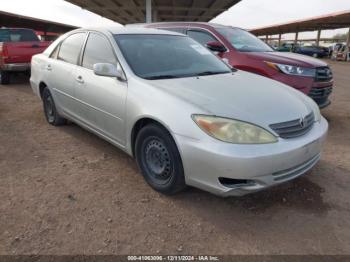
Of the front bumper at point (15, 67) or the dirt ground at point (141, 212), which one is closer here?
the dirt ground at point (141, 212)

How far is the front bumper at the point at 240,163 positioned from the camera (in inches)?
102

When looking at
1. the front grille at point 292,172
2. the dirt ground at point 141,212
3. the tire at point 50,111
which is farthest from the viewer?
the tire at point 50,111

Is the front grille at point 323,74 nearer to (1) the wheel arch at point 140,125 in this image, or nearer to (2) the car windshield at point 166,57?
(2) the car windshield at point 166,57

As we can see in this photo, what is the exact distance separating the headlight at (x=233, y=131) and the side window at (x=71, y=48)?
2.46 m

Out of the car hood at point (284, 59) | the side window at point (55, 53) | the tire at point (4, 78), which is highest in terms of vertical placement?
the side window at point (55, 53)

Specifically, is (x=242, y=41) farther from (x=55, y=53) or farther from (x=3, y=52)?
(x=3, y=52)

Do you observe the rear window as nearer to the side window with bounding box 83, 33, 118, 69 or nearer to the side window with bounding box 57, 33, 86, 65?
the side window with bounding box 57, 33, 86, 65

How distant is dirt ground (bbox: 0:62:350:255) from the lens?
2.54 m

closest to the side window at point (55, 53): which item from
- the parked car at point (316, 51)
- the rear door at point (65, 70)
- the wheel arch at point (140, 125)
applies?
the rear door at point (65, 70)

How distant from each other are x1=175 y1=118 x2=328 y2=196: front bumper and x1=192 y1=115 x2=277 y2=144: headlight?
51mm

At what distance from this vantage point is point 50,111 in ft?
17.9

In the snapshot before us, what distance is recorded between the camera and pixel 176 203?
3.13 metres

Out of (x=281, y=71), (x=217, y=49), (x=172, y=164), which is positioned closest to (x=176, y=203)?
(x=172, y=164)

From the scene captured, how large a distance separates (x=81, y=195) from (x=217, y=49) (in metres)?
4.08
